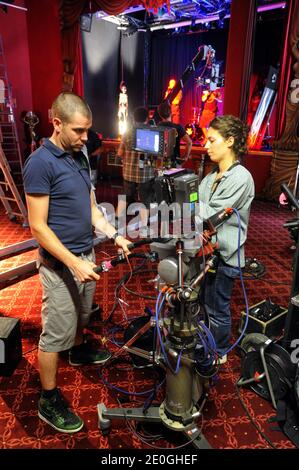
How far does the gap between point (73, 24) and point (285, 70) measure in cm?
455

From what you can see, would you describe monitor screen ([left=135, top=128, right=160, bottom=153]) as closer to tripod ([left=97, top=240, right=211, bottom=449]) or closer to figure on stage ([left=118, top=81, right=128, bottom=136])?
tripod ([left=97, top=240, right=211, bottom=449])

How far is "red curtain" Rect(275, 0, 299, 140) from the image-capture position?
18.2 ft

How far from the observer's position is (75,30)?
24.1 feet

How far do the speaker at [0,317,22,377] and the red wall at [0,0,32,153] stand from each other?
7.18 m

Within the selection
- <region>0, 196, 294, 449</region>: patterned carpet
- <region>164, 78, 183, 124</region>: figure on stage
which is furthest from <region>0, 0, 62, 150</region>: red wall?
<region>0, 196, 294, 449</region>: patterned carpet

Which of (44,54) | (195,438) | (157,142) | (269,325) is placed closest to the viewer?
(195,438)

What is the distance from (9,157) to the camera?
26.0 feet

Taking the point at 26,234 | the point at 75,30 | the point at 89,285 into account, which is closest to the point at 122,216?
the point at 26,234

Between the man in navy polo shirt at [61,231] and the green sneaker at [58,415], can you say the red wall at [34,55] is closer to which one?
the man in navy polo shirt at [61,231]

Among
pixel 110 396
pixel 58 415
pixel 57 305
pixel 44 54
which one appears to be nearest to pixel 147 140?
pixel 57 305

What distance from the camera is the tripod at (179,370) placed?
4.46 ft

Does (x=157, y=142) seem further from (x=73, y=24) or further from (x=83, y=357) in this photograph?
(x=73, y=24)

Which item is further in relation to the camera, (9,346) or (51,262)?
(9,346)
